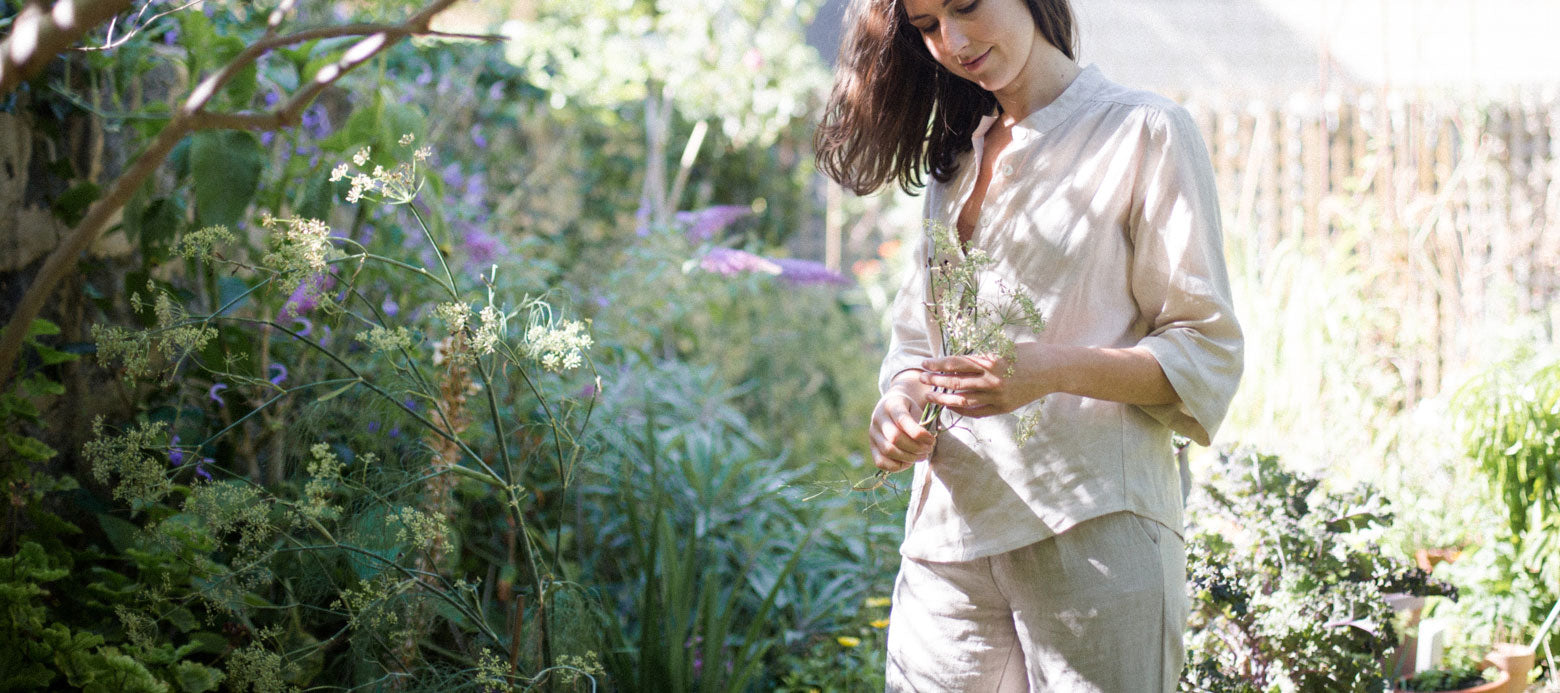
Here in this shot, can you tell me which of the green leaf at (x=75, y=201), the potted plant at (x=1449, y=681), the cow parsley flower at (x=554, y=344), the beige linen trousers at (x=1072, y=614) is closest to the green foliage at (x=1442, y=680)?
the potted plant at (x=1449, y=681)

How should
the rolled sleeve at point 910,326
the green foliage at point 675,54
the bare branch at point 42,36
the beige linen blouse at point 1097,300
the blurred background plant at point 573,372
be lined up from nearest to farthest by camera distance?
1. the bare branch at point 42,36
2. the beige linen blouse at point 1097,300
3. the rolled sleeve at point 910,326
4. the blurred background plant at point 573,372
5. the green foliage at point 675,54

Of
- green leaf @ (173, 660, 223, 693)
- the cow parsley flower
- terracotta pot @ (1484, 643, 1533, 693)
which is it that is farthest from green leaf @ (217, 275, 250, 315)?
terracotta pot @ (1484, 643, 1533, 693)

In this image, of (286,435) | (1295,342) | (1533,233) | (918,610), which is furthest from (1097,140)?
(1533,233)

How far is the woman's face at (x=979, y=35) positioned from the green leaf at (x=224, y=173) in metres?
1.04

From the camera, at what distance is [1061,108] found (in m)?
1.31

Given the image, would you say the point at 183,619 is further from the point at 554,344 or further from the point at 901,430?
the point at 901,430

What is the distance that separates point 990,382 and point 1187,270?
0.27 m

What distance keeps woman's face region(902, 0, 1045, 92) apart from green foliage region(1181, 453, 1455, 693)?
1.09 metres

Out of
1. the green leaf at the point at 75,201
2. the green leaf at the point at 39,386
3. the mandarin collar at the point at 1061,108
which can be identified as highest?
the green leaf at the point at 75,201

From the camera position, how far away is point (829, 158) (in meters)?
1.60

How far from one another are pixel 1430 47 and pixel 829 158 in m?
6.70

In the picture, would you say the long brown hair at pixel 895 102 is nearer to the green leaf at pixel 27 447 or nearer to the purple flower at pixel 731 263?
the green leaf at pixel 27 447

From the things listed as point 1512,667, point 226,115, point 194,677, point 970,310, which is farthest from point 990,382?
point 1512,667

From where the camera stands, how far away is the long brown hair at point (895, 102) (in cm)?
146
